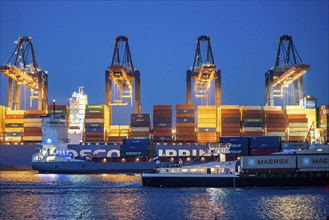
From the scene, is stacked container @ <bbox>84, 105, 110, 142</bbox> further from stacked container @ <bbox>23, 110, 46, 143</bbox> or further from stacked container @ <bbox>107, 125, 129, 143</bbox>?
stacked container @ <bbox>23, 110, 46, 143</bbox>

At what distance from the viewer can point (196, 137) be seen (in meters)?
86.3

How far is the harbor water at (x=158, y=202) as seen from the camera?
35281mm

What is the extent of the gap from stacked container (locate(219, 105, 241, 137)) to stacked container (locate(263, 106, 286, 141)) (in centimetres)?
449

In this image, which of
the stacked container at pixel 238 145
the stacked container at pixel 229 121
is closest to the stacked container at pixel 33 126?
the stacked container at pixel 229 121

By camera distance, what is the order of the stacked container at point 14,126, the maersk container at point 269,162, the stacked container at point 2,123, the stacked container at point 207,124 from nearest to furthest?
the maersk container at point 269,162
the stacked container at point 207,124
the stacked container at point 14,126
the stacked container at point 2,123

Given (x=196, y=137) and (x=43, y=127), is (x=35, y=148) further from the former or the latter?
(x=196, y=137)

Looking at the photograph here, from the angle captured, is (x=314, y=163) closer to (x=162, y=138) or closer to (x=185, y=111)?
(x=162, y=138)

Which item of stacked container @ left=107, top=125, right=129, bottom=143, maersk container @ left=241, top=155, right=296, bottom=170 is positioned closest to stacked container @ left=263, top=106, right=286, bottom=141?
stacked container @ left=107, top=125, right=129, bottom=143

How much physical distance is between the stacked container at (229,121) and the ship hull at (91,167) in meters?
14.7

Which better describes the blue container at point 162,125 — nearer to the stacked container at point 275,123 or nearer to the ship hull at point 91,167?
the ship hull at point 91,167

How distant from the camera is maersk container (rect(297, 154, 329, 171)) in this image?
5031 cm

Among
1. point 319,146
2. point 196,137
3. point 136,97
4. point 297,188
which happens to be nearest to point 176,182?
point 297,188

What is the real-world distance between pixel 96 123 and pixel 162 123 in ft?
36.1

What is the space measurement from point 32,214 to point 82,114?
6176 cm
